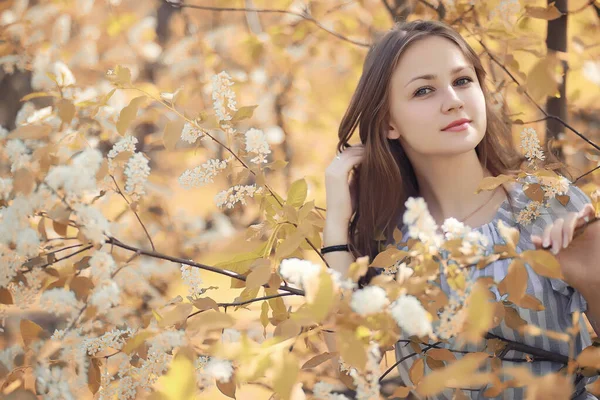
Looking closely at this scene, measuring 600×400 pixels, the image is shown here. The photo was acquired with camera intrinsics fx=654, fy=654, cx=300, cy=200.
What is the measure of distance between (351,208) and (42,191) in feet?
2.29

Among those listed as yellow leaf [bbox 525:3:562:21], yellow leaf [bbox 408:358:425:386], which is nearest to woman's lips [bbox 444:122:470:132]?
yellow leaf [bbox 525:3:562:21]

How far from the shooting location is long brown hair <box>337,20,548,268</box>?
51.4 inches

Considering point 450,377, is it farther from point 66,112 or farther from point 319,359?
point 66,112

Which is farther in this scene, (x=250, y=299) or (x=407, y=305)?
(x=250, y=299)

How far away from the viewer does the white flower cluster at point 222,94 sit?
100 centimetres

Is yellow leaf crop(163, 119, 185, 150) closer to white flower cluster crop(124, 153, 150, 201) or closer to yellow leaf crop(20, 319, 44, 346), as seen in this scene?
white flower cluster crop(124, 153, 150, 201)

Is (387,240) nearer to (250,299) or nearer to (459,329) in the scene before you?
(250,299)

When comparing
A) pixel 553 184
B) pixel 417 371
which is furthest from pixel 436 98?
pixel 417 371

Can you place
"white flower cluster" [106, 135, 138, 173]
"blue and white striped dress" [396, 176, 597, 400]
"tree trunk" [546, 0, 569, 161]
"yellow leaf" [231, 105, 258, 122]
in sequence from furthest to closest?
"tree trunk" [546, 0, 569, 161]
"blue and white striped dress" [396, 176, 597, 400]
"yellow leaf" [231, 105, 258, 122]
"white flower cluster" [106, 135, 138, 173]

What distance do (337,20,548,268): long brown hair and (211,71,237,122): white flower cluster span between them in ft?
1.29

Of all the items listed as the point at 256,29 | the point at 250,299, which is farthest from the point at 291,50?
the point at 250,299

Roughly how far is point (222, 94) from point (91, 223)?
0.36 metres

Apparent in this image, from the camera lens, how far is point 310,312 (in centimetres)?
60

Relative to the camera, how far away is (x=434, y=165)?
131 centimetres
